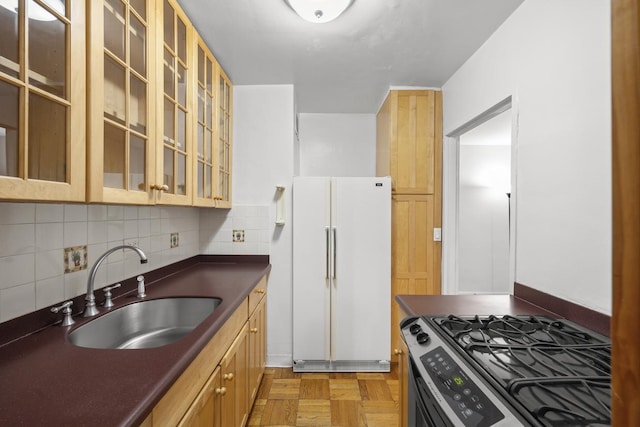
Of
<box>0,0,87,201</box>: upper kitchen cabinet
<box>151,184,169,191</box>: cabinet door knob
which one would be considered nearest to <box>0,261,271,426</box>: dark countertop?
<box>0,0,87,201</box>: upper kitchen cabinet

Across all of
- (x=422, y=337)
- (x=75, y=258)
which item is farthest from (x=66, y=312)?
(x=422, y=337)

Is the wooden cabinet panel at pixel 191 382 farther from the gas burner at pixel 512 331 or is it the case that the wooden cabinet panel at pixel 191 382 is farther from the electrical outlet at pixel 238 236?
the electrical outlet at pixel 238 236

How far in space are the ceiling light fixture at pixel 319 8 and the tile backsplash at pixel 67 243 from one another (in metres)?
1.42

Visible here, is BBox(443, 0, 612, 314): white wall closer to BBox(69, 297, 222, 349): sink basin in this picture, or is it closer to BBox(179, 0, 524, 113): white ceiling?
BBox(179, 0, 524, 113): white ceiling

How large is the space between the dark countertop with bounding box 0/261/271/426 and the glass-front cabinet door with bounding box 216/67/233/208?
1.27m

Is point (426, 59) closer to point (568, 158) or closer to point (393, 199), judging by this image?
point (393, 199)

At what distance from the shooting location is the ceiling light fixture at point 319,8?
4.97 ft

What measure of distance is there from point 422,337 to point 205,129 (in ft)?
5.69

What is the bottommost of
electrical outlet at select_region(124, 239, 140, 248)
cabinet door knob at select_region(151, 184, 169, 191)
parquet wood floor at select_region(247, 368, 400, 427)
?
parquet wood floor at select_region(247, 368, 400, 427)

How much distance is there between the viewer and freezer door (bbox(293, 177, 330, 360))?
2.39m

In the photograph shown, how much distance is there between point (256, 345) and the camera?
A: 2.04 metres

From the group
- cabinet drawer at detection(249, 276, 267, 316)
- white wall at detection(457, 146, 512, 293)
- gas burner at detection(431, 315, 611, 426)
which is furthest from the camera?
white wall at detection(457, 146, 512, 293)

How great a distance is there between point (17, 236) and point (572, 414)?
5.41 feet

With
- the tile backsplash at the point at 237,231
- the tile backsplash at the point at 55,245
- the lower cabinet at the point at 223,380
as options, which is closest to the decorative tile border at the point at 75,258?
the tile backsplash at the point at 55,245
